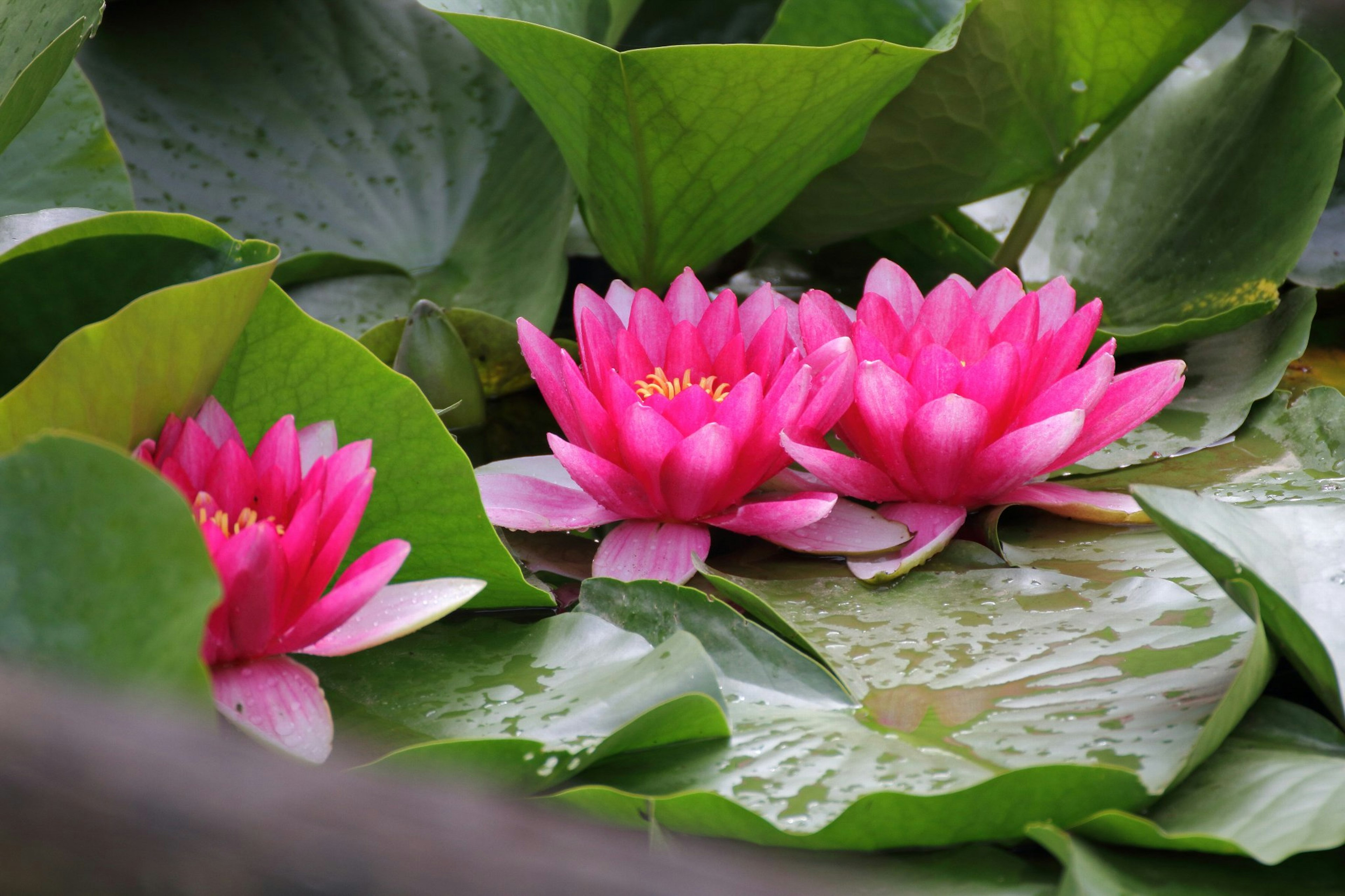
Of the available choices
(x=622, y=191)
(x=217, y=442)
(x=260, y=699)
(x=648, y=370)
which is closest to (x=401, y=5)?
(x=622, y=191)

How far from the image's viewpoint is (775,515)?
585mm

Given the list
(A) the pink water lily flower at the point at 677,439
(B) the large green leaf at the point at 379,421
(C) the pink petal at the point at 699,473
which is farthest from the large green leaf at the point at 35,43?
Answer: (C) the pink petal at the point at 699,473

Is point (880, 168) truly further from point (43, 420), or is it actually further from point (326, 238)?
point (43, 420)

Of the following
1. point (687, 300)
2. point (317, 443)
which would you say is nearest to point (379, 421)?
point (317, 443)

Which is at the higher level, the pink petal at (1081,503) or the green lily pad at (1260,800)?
the pink petal at (1081,503)

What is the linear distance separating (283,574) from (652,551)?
0.23 m

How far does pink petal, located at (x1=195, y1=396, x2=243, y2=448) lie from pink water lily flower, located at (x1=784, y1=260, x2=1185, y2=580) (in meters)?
0.29

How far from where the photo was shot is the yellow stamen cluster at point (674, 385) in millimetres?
636

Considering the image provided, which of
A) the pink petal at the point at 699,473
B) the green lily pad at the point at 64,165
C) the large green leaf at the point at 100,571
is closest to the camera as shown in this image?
the large green leaf at the point at 100,571

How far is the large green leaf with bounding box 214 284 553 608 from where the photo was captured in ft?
1.73

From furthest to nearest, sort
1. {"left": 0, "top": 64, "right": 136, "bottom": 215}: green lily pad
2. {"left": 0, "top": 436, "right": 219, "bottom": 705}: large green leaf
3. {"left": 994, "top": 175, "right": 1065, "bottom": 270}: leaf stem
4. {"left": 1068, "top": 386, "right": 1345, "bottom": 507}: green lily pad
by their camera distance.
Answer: {"left": 994, "top": 175, "right": 1065, "bottom": 270}: leaf stem → {"left": 0, "top": 64, "right": 136, "bottom": 215}: green lily pad → {"left": 1068, "top": 386, "right": 1345, "bottom": 507}: green lily pad → {"left": 0, "top": 436, "right": 219, "bottom": 705}: large green leaf

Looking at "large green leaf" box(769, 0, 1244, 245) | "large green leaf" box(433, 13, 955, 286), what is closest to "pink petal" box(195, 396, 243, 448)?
"large green leaf" box(433, 13, 955, 286)

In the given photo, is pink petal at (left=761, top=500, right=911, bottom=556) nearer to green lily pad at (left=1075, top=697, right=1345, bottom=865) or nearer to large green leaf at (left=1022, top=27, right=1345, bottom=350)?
green lily pad at (left=1075, top=697, right=1345, bottom=865)

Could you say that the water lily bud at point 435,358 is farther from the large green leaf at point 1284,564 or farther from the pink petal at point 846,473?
the large green leaf at point 1284,564
